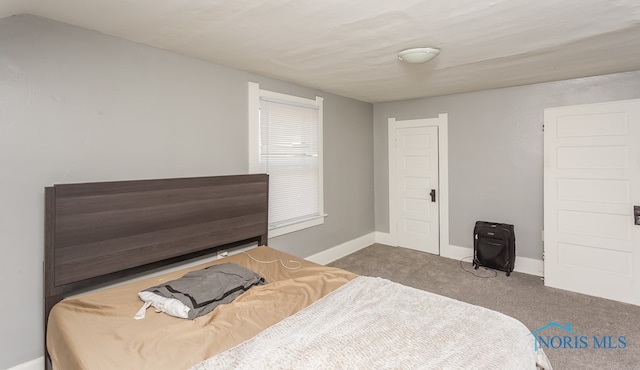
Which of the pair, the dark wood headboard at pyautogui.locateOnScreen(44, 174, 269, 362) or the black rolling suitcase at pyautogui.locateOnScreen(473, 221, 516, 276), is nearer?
the dark wood headboard at pyautogui.locateOnScreen(44, 174, 269, 362)

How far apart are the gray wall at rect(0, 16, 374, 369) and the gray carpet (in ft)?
7.89

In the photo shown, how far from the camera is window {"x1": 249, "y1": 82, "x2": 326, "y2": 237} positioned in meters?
3.30

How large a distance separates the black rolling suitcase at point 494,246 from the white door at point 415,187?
668 mm

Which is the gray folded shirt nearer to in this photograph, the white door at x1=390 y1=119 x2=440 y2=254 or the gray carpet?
the gray carpet

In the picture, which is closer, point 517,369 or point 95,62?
point 517,369

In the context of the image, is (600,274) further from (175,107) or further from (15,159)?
(15,159)

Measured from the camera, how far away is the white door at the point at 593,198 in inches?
124

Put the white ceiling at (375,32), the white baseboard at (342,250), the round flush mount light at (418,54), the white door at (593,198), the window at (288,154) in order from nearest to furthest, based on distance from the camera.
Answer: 1. the white ceiling at (375,32)
2. the round flush mount light at (418,54)
3. the white door at (593,198)
4. the window at (288,154)
5. the white baseboard at (342,250)

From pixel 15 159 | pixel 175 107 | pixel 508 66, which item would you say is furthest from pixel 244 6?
pixel 508 66

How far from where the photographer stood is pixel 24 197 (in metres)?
1.93

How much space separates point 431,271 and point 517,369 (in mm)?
2753

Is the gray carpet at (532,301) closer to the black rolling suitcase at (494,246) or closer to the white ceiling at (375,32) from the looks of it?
the black rolling suitcase at (494,246)

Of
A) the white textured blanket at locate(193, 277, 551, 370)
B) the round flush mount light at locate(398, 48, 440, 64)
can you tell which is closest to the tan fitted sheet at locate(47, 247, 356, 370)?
the white textured blanket at locate(193, 277, 551, 370)

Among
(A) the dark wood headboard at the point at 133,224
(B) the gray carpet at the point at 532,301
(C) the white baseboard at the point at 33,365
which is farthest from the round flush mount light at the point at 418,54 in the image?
(C) the white baseboard at the point at 33,365
